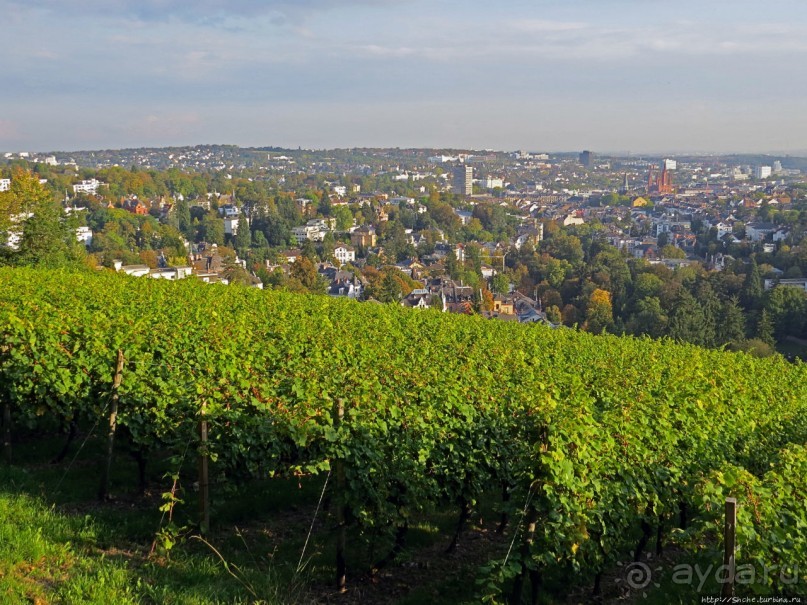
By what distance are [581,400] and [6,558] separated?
4.86m

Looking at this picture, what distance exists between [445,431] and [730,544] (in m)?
2.51

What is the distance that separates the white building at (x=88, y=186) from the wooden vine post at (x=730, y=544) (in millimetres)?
138379

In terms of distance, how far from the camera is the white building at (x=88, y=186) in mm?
131325

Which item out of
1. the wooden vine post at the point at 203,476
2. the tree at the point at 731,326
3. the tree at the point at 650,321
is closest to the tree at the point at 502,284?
the tree at the point at 650,321

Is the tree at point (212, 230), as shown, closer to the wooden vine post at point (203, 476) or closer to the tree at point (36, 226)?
the tree at point (36, 226)

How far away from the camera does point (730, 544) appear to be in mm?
4633

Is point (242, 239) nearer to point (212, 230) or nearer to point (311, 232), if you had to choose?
point (212, 230)

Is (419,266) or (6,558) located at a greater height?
(6,558)

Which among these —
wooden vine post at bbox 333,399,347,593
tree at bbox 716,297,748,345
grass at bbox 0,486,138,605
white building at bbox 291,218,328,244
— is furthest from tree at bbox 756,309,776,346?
white building at bbox 291,218,328,244

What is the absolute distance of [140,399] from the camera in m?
7.10

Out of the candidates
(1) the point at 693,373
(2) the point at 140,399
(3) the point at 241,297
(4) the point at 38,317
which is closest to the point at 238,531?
(2) the point at 140,399

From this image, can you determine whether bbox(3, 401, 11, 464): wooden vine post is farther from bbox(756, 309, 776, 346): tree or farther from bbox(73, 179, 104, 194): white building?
bbox(73, 179, 104, 194): white building

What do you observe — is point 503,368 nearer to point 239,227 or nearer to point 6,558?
point 6,558

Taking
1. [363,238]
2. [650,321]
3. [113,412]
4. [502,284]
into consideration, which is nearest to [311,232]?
[363,238]
